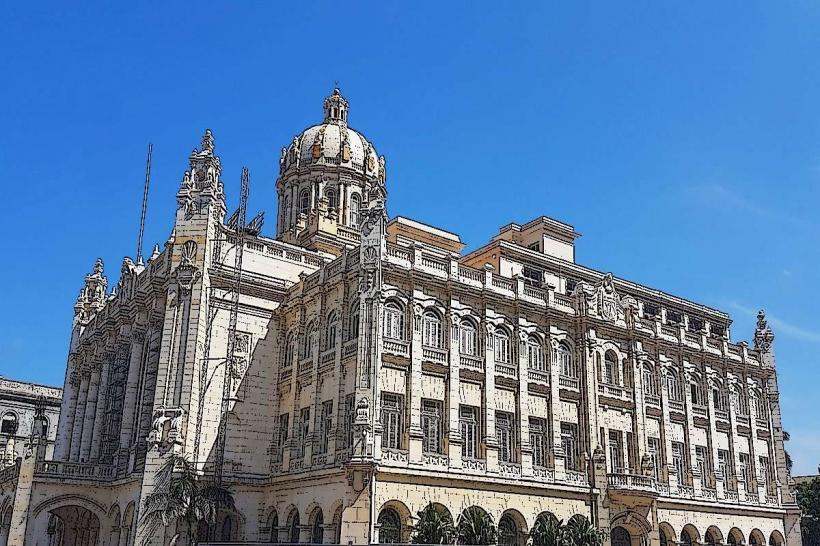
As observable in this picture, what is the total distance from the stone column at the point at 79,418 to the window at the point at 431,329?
2522 cm

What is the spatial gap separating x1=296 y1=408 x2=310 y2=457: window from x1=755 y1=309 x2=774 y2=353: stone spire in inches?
1294

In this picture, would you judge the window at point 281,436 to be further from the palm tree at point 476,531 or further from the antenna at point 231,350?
the palm tree at point 476,531

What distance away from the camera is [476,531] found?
1315 inches

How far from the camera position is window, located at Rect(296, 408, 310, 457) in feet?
126

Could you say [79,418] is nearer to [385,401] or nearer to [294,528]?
[294,528]

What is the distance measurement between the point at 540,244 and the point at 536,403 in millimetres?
15618

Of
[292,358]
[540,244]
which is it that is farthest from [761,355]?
[292,358]

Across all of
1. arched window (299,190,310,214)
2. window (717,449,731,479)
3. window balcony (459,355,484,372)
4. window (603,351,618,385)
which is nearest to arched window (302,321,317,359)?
window balcony (459,355,484,372)

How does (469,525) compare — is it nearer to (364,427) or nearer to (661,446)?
(364,427)

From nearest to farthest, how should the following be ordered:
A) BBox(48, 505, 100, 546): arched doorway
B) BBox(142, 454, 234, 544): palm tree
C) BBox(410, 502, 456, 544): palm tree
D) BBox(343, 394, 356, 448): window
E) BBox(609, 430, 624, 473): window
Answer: BBox(410, 502, 456, 544): palm tree → BBox(343, 394, 356, 448): window → BBox(142, 454, 234, 544): palm tree → BBox(609, 430, 624, 473): window → BBox(48, 505, 100, 546): arched doorway

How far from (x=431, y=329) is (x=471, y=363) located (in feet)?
8.67

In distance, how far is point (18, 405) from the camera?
70.1m

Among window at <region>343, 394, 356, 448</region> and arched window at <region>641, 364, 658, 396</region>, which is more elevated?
arched window at <region>641, 364, 658, 396</region>

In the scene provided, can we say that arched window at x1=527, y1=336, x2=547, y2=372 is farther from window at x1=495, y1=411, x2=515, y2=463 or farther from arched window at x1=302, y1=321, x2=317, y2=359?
arched window at x1=302, y1=321, x2=317, y2=359
